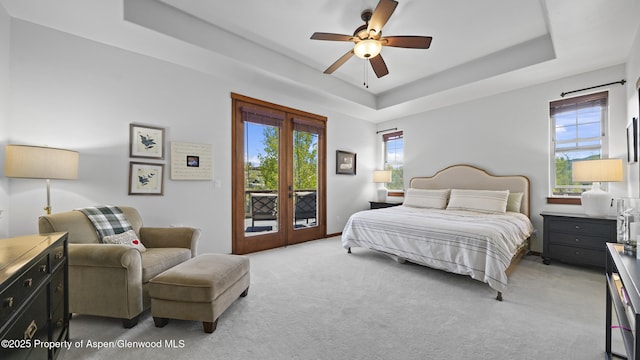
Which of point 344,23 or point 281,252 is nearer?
point 344,23

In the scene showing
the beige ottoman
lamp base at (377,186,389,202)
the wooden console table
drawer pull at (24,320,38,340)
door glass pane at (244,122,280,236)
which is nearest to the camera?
the wooden console table

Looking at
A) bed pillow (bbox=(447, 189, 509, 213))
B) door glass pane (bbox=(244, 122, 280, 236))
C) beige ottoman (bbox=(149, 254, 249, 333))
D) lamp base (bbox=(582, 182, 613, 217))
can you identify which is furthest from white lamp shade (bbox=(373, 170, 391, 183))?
beige ottoman (bbox=(149, 254, 249, 333))

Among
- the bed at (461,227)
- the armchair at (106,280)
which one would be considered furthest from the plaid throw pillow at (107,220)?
the bed at (461,227)

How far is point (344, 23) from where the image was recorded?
3035 millimetres

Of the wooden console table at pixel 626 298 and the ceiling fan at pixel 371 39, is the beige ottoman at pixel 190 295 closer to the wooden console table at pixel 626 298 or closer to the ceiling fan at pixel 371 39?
the wooden console table at pixel 626 298

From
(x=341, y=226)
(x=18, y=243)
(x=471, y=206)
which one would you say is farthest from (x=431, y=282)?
(x=18, y=243)

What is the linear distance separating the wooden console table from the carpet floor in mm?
483

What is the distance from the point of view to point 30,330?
3.95 feet

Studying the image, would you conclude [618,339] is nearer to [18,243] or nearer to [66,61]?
[18,243]

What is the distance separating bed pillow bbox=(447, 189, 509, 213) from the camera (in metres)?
3.87

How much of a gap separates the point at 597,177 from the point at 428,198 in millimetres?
2130

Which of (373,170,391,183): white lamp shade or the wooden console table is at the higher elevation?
(373,170,391,183): white lamp shade

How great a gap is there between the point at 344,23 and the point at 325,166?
265 cm

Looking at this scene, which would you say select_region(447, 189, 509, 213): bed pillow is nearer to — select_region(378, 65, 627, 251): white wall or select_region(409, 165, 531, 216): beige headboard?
select_region(409, 165, 531, 216): beige headboard
